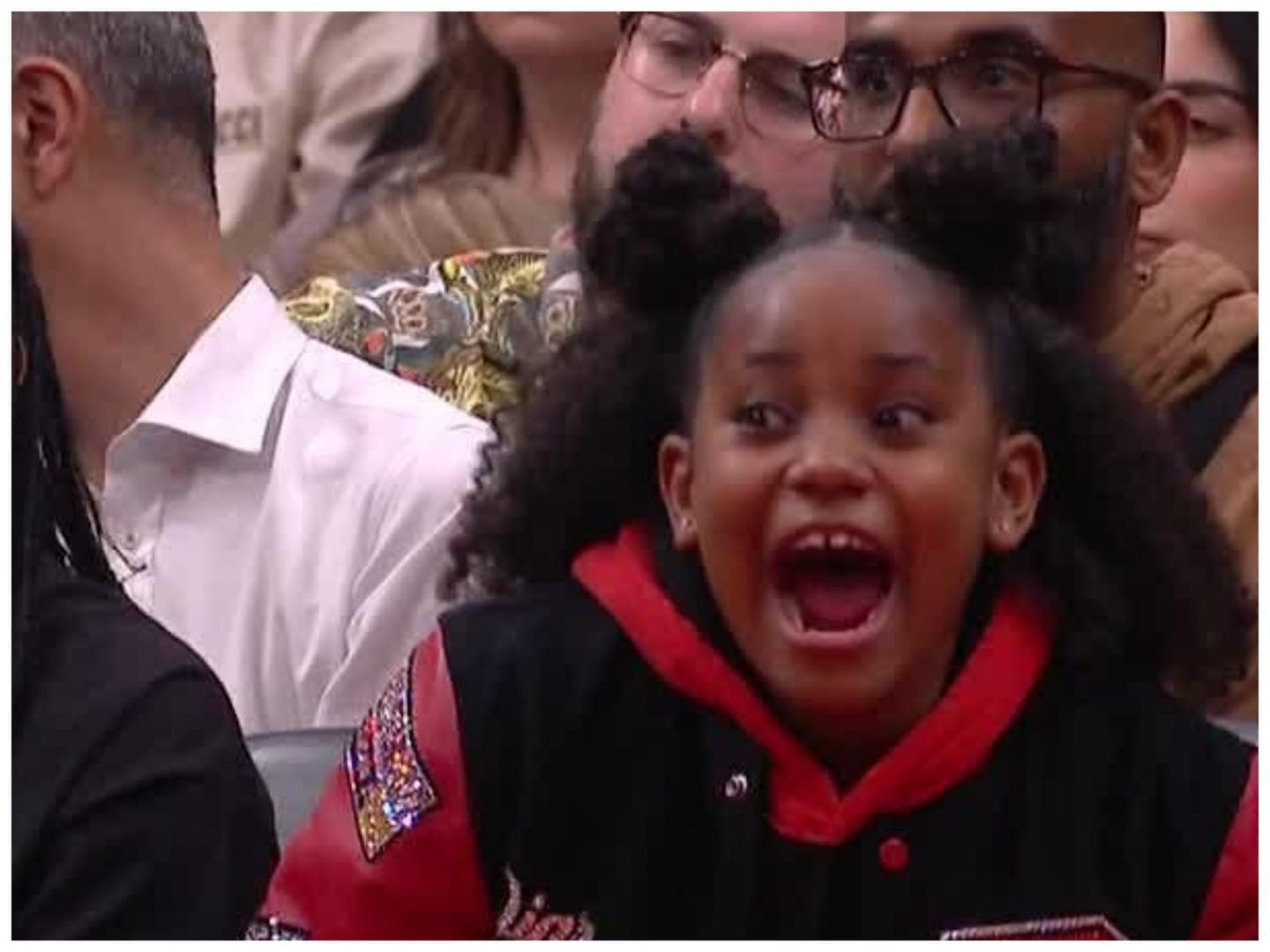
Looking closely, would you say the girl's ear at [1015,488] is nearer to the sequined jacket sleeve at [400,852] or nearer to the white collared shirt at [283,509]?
the sequined jacket sleeve at [400,852]

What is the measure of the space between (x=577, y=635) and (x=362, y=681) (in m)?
0.26

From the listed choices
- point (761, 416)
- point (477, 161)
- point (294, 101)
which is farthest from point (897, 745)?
point (294, 101)

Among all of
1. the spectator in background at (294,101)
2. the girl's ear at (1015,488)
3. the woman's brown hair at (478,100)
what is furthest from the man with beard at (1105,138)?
the spectator in background at (294,101)

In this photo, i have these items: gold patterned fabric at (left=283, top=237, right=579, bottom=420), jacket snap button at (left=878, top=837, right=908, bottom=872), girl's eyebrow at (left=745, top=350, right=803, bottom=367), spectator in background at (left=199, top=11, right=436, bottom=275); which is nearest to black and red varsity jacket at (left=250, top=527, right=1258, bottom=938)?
jacket snap button at (left=878, top=837, right=908, bottom=872)

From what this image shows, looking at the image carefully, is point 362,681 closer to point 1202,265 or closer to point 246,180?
point 1202,265

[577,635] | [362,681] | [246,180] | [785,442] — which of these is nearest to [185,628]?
[362,681]

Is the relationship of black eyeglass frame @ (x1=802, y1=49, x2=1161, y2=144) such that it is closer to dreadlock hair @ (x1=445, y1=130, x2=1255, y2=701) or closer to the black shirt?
dreadlock hair @ (x1=445, y1=130, x2=1255, y2=701)

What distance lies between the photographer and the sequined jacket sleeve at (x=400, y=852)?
4.15 feet

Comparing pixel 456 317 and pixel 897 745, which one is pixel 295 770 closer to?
pixel 897 745

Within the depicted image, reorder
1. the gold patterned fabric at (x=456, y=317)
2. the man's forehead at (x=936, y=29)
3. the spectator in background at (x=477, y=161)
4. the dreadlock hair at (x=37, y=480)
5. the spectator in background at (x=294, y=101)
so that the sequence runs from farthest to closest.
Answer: the spectator in background at (x=294, y=101), the spectator in background at (x=477, y=161), the gold patterned fabric at (x=456, y=317), the man's forehead at (x=936, y=29), the dreadlock hair at (x=37, y=480)

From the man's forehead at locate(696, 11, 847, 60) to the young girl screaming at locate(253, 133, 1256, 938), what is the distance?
9.1 inches

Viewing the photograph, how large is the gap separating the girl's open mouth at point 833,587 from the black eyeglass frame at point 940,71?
11.1 inches

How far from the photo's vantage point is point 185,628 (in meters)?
1.59

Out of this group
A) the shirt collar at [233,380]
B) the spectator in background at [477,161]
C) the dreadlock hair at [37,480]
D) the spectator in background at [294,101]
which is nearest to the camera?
the dreadlock hair at [37,480]
